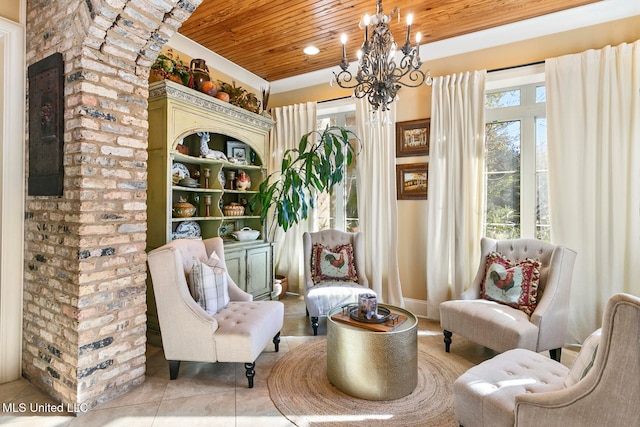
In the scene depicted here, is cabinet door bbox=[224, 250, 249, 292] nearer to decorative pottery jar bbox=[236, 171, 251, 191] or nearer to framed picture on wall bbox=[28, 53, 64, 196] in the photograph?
decorative pottery jar bbox=[236, 171, 251, 191]

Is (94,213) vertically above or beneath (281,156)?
beneath

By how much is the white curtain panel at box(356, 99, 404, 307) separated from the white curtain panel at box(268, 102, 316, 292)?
77cm

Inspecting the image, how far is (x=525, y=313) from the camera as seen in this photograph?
8.60ft

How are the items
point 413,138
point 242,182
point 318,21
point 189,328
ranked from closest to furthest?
point 189,328 → point 318,21 → point 413,138 → point 242,182

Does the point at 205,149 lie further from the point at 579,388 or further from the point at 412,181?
the point at 579,388

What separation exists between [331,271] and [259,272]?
35.9 inches

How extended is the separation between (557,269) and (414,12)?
247 centimetres

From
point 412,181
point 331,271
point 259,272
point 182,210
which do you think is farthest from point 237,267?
point 412,181

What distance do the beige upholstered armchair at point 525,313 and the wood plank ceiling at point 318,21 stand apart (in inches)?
81.6

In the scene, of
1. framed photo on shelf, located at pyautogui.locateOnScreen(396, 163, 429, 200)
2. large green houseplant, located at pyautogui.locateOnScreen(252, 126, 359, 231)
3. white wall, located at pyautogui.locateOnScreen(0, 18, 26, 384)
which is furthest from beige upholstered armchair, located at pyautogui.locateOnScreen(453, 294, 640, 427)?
white wall, located at pyautogui.locateOnScreen(0, 18, 26, 384)

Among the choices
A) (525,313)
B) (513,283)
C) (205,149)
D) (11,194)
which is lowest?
(525,313)

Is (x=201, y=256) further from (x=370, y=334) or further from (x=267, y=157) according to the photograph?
(x=267, y=157)

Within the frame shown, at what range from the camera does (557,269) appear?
2607 mm

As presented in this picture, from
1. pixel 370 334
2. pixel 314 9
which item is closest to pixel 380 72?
pixel 314 9
